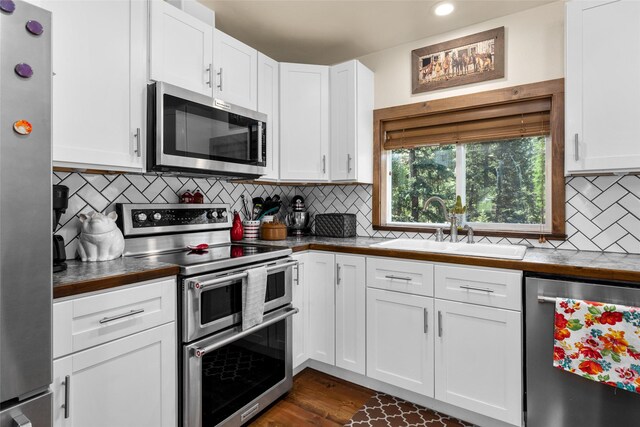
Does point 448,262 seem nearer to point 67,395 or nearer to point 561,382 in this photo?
point 561,382

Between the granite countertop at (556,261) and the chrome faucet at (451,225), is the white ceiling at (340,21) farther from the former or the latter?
the granite countertop at (556,261)

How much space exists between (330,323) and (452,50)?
81.9 inches

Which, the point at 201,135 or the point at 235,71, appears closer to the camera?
the point at 201,135

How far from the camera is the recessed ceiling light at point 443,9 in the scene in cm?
210

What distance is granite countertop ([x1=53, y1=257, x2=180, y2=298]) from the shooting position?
1.17m

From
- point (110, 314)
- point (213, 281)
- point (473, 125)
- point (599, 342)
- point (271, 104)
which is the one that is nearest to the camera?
point (110, 314)

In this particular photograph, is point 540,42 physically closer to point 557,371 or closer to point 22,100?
point 557,371

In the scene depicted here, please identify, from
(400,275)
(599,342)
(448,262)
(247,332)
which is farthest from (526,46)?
(247,332)

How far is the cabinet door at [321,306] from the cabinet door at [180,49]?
1.27 meters

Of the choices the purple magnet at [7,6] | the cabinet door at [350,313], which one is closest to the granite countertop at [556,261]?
the cabinet door at [350,313]

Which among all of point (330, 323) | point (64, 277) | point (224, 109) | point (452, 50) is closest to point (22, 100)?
point (64, 277)

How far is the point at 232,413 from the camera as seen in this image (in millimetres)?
1713

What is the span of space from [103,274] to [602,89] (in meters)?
2.43

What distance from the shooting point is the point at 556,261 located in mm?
1630
